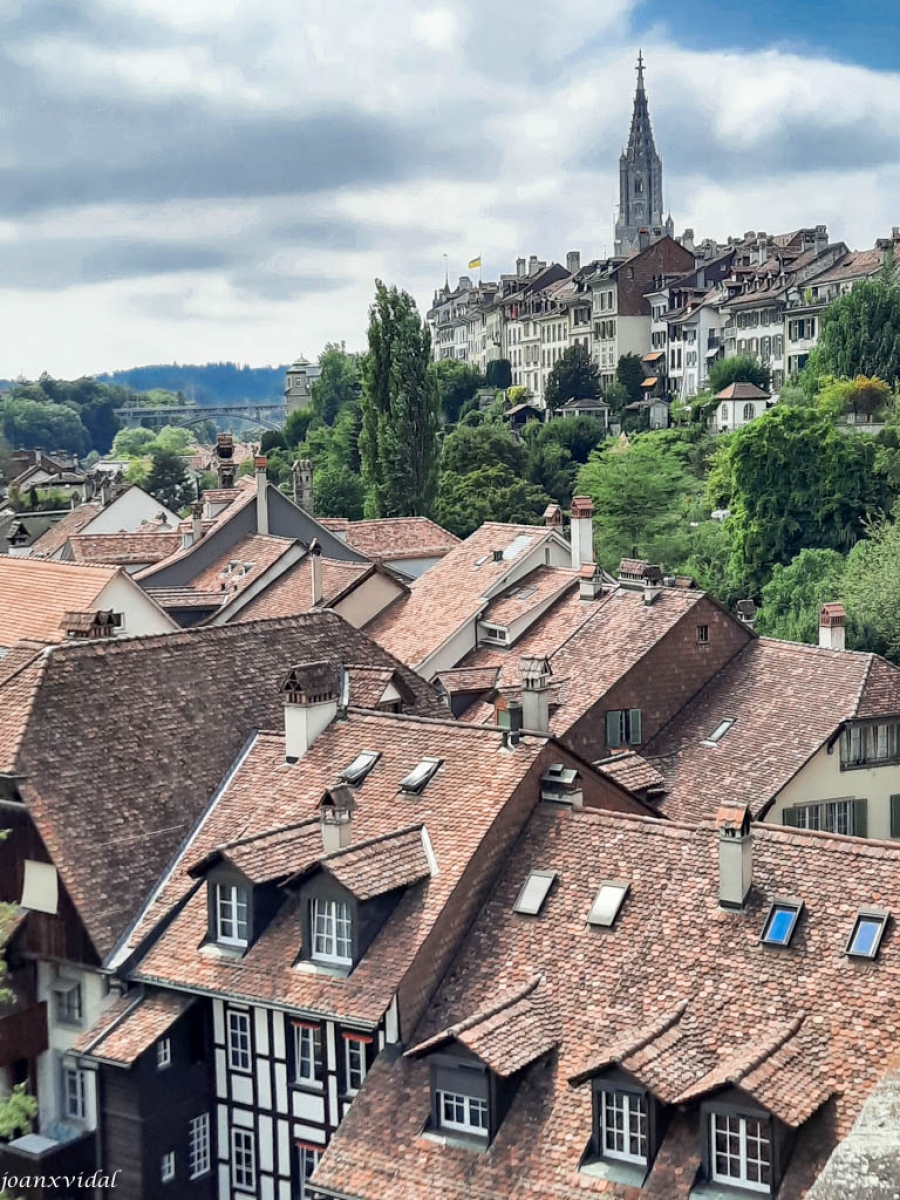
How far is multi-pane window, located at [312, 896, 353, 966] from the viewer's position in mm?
26531

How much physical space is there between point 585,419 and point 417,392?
37.3 meters

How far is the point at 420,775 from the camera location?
29.5 m

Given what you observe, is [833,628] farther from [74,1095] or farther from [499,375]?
[499,375]

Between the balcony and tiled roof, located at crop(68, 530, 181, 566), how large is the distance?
39.3 m

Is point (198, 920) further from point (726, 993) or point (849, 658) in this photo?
point (849, 658)

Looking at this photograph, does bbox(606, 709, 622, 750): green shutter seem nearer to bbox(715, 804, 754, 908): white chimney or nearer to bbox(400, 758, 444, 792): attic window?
bbox(400, 758, 444, 792): attic window

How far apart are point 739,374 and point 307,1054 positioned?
353 ft

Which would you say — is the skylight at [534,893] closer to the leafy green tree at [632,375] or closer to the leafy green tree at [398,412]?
the leafy green tree at [398,412]

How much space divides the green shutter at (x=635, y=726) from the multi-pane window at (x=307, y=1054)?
19287mm

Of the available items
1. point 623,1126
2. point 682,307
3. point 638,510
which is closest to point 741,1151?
point 623,1126

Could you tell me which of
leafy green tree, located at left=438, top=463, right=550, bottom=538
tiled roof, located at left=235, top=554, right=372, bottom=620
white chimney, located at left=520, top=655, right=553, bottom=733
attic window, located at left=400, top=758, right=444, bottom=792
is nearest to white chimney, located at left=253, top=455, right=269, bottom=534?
tiled roof, located at left=235, top=554, right=372, bottom=620

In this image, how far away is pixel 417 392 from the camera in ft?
294

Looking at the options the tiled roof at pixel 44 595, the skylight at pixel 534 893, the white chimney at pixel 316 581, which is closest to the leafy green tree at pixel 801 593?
the white chimney at pixel 316 581

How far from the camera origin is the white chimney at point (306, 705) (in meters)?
32.0
